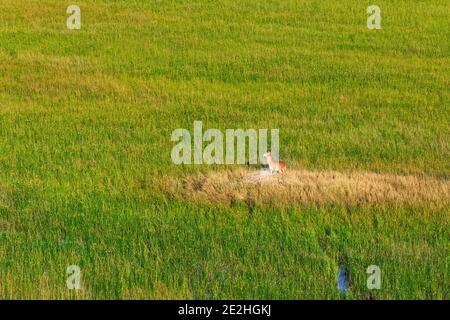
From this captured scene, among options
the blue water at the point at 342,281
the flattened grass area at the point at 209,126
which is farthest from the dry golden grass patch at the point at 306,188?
the blue water at the point at 342,281

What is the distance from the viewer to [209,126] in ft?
51.7

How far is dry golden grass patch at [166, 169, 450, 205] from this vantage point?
1083 centimetres

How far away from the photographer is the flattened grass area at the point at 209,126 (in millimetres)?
8914

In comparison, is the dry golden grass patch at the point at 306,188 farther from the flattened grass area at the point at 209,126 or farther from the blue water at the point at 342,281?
the blue water at the point at 342,281

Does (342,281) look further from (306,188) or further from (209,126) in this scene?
(209,126)

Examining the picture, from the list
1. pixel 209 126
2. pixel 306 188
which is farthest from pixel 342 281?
pixel 209 126

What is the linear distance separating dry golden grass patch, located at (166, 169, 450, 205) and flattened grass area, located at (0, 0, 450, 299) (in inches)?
9.1

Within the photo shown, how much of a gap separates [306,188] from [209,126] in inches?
194

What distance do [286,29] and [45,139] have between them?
13.1 metres

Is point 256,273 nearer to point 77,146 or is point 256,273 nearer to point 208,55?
point 77,146

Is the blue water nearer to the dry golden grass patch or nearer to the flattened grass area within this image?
the flattened grass area

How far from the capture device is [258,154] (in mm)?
13406

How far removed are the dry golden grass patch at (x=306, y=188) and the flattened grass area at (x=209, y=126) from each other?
9.1 inches

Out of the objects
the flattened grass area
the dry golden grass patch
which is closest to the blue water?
the flattened grass area
